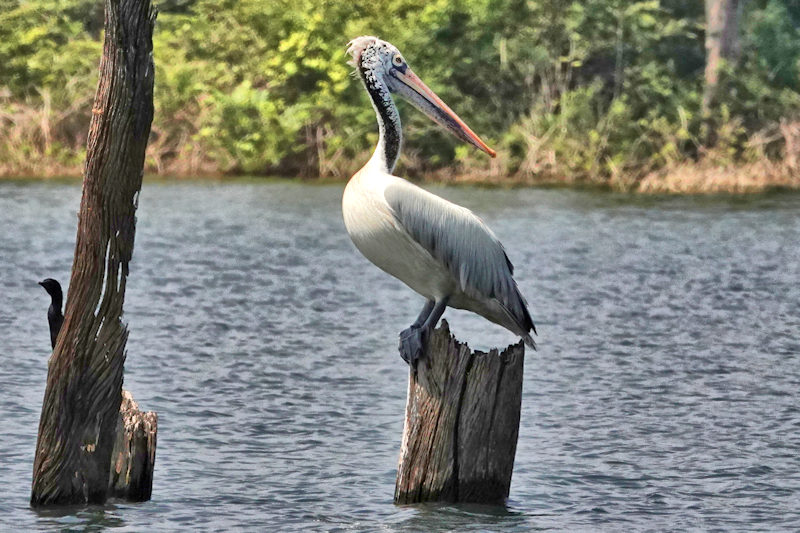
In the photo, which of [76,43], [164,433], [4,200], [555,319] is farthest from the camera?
[76,43]

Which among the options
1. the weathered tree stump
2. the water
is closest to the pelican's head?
the weathered tree stump

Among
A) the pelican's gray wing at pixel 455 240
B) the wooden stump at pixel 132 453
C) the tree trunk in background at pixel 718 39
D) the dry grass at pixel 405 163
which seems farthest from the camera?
the tree trunk in background at pixel 718 39

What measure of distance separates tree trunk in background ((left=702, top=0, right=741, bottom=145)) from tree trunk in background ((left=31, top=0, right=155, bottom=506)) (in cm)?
3219

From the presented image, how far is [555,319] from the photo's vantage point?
56.8 feet

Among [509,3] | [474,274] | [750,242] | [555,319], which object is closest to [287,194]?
[509,3]

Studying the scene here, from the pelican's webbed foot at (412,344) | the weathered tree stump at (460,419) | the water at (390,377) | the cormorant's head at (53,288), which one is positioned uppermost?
the cormorant's head at (53,288)

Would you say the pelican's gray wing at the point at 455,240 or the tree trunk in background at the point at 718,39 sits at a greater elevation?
the tree trunk in background at the point at 718,39

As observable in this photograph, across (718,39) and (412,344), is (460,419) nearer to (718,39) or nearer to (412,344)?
(412,344)

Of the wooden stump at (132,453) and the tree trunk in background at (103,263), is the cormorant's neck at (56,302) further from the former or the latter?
the wooden stump at (132,453)

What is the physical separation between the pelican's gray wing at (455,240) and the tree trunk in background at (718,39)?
31.1 metres

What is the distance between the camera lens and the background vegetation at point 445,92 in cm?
3806

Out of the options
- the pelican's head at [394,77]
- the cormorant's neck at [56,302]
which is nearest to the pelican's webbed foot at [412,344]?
the pelican's head at [394,77]

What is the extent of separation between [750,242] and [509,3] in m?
16.2

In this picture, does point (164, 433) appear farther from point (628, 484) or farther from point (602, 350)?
point (602, 350)
